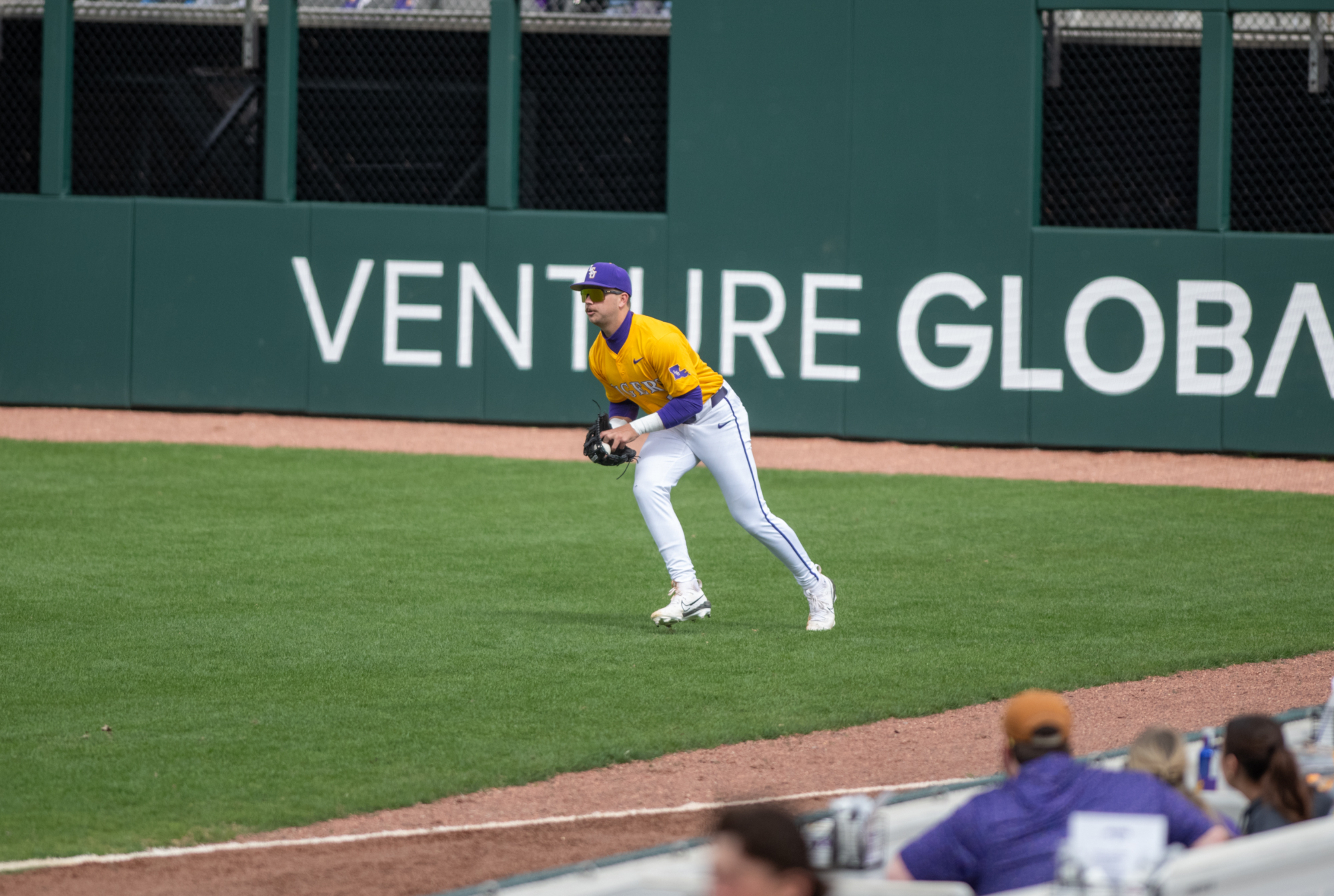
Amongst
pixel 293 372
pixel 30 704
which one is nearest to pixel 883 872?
pixel 30 704

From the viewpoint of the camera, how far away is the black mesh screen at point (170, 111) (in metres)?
18.0

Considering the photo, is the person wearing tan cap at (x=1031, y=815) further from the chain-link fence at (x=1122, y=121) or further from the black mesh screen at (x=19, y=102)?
the black mesh screen at (x=19, y=102)

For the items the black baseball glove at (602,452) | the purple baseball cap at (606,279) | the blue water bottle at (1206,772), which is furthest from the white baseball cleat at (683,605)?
the blue water bottle at (1206,772)

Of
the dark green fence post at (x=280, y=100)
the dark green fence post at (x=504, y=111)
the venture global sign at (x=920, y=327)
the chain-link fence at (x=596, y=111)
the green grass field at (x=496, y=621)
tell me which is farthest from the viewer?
the chain-link fence at (x=596, y=111)

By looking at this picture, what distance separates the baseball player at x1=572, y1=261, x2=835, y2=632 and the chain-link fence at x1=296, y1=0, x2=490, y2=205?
1021cm

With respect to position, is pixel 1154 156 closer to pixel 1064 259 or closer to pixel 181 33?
pixel 1064 259

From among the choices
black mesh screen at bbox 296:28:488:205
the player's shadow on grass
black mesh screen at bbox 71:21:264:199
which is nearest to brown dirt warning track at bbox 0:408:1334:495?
black mesh screen at bbox 296:28:488:205

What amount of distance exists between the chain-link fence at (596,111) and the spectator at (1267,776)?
13828 mm

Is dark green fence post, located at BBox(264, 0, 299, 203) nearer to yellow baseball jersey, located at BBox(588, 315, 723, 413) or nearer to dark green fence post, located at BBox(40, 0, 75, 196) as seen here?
dark green fence post, located at BBox(40, 0, 75, 196)

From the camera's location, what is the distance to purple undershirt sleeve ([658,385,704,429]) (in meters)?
7.74

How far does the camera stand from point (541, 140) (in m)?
17.6

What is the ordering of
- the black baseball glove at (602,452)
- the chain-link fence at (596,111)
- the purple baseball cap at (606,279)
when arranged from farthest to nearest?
the chain-link fence at (596,111) → the black baseball glove at (602,452) → the purple baseball cap at (606,279)

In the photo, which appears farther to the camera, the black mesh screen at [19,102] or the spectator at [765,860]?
the black mesh screen at [19,102]

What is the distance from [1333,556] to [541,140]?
32.9 feet
